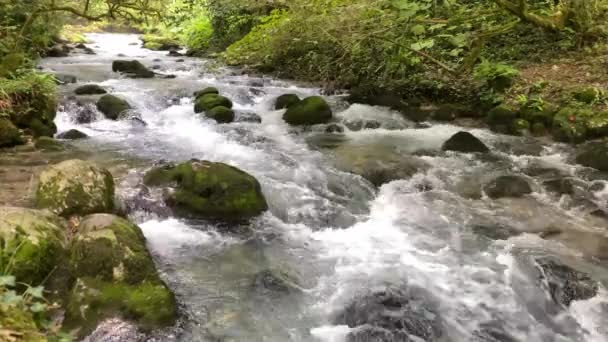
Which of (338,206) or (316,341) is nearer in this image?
(316,341)

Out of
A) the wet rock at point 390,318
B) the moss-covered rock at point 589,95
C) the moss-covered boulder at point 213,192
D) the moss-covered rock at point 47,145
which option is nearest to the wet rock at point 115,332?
the wet rock at point 390,318

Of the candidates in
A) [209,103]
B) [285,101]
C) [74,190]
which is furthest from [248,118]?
[74,190]

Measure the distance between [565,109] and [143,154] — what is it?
7.76 m

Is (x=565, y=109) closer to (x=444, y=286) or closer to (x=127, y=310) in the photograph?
(x=444, y=286)

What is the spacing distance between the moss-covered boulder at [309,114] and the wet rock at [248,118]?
0.59 meters

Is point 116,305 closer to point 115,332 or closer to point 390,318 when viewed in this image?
point 115,332

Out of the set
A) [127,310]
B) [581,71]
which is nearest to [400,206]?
[127,310]

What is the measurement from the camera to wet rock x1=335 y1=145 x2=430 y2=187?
300 inches

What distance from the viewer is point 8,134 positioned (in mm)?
7688

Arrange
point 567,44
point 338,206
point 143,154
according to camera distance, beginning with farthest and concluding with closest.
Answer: point 567,44 < point 143,154 < point 338,206

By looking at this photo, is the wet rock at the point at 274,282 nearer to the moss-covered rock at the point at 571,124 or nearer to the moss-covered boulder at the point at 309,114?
the moss-covered boulder at the point at 309,114

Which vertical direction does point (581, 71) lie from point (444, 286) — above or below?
above

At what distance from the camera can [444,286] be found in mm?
4953

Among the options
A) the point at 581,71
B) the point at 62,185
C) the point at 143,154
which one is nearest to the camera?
the point at 62,185
